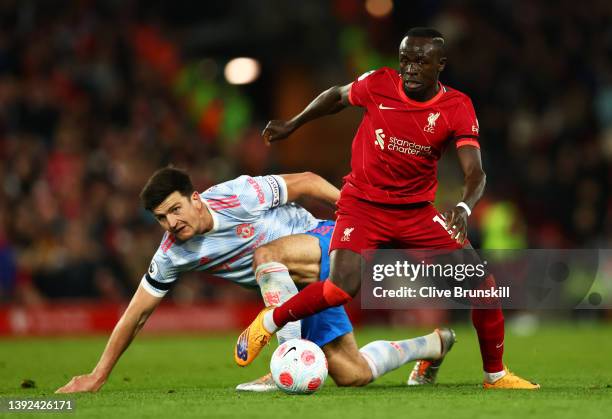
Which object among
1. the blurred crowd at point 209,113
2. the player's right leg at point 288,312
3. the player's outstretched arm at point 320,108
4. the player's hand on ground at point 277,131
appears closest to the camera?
the player's right leg at point 288,312

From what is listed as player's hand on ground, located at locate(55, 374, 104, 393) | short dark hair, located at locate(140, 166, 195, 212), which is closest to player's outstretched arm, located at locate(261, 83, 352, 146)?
short dark hair, located at locate(140, 166, 195, 212)

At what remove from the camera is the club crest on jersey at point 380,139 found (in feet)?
23.8

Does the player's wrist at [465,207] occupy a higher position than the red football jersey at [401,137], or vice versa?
the red football jersey at [401,137]

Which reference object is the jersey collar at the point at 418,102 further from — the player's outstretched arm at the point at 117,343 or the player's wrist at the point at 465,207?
the player's outstretched arm at the point at 117,343

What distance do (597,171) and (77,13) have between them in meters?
8.28

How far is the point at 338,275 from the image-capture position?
6949 mm

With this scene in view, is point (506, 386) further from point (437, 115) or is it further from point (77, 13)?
point (77, 13)

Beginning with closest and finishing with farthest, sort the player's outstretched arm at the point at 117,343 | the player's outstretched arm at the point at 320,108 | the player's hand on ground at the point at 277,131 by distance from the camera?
the player's outstretched arm at the point at 117,343 → the player's outstretched arm at the point at 320,108 → the player's hand on ground at the point at 277,131

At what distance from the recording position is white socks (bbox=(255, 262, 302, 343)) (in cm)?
721

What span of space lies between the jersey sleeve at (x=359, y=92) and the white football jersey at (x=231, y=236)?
33.4 inches

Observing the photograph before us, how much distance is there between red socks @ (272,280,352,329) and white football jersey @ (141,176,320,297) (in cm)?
91

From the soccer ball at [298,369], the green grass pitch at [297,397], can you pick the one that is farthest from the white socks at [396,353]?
the soccer ball at [298,369]

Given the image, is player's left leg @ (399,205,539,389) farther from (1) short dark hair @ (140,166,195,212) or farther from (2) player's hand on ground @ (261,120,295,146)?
(1) short dark hair @ (140,166,195,212)

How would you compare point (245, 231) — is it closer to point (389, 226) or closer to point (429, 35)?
point (389, 226)
